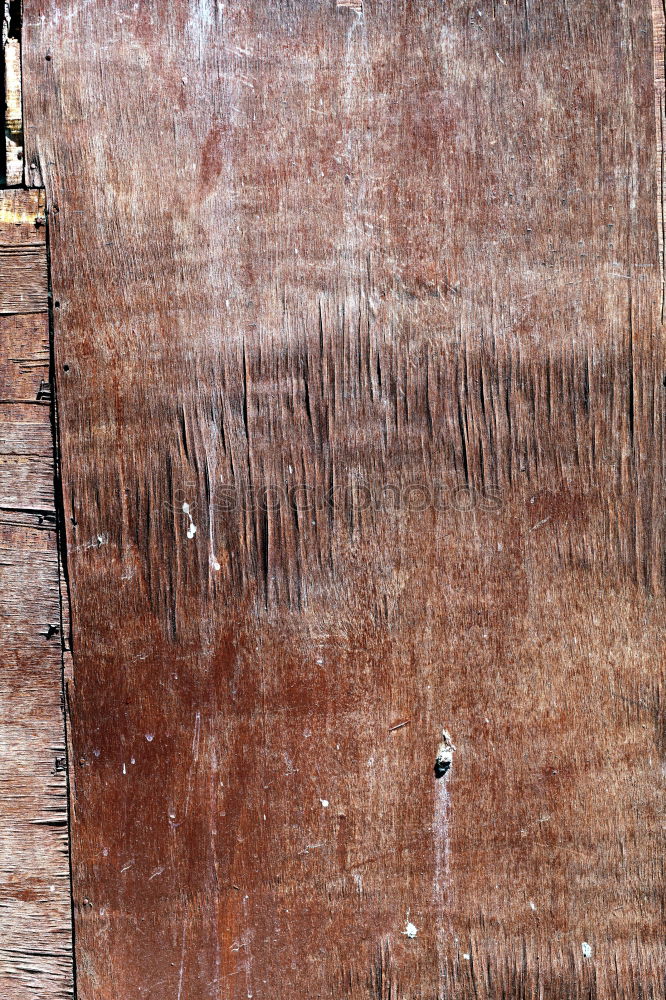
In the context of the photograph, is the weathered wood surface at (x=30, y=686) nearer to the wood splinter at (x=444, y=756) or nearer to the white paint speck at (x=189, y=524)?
the white paint speck at (x=189, y=524)

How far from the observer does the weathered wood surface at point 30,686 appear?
1438mm

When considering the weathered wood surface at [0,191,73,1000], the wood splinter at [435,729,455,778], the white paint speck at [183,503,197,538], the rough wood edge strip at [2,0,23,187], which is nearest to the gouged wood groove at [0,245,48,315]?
the weathered wood surface at [0,191,73,1000]

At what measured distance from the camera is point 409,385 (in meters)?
1.44

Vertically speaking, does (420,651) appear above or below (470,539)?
below

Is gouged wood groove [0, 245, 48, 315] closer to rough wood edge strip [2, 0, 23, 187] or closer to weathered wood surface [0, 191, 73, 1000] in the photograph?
weathered wood surface [0, 191, 73, 1000]

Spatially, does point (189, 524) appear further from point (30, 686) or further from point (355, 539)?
point (30, 686)

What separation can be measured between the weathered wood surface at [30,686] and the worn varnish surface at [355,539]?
0.05 metres

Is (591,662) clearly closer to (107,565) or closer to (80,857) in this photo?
(107,565)

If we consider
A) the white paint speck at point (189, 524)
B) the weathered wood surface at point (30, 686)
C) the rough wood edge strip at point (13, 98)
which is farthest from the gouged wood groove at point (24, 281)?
the white paint speck at point (189, 524)

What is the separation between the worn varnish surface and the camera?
1.42 meters

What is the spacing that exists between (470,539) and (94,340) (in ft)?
2.85

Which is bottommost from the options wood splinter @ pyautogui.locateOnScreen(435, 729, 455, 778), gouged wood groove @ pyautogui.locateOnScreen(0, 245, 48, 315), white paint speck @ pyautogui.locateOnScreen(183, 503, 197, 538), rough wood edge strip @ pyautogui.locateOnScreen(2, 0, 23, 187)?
wood splinter @ pyautogui.locateOnScreen(435, 729, 455, 778)

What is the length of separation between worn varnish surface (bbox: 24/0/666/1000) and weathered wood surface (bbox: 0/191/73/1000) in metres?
0.05

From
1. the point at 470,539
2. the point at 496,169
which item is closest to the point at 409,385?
the point at 470,539
